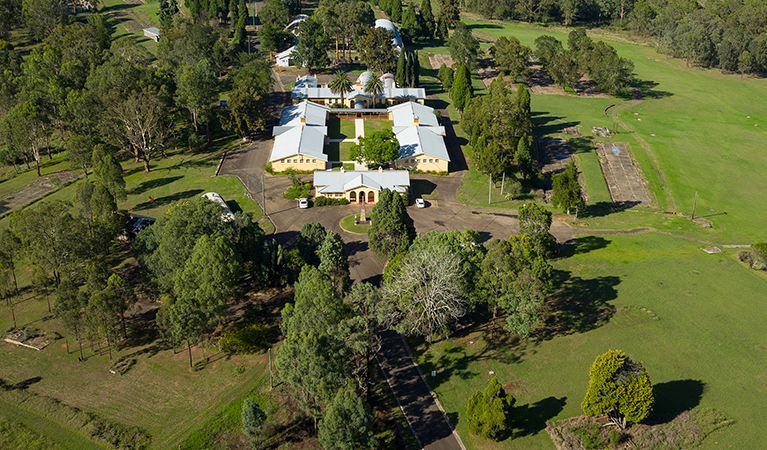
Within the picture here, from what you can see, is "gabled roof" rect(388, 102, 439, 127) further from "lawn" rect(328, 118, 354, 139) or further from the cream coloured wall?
the cream coloured wall

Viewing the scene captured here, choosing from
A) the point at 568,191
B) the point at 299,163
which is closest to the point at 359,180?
the point at 299,163

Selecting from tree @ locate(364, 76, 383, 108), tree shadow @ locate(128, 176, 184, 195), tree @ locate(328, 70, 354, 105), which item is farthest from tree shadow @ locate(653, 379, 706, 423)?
tree @ locate(328, 70, 354, 105)

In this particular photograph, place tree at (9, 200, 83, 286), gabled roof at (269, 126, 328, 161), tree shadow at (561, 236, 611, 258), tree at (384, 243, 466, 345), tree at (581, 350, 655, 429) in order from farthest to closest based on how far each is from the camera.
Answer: gabled roof at (269, 126, 328, 161) → tree shadow at (561, 236, 611, 258) → tree at (9, 200, 83, 286) → tree at (384, 243, 466, 345) → tree at (581, 350, 655, 429)

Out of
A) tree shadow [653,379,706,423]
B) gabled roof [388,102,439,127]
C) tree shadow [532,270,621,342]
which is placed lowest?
tree shadow [653,379,706,423]

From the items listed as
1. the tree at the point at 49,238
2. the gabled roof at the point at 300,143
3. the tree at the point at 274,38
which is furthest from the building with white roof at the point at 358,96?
the tree at the point at 49,238

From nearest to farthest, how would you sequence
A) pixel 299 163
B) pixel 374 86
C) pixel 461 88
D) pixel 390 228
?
pixel 390 228, pixel 299 163, pixel 374 86, pixel 461 88

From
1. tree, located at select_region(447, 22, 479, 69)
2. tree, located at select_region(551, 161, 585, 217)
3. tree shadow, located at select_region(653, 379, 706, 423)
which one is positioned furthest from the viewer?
tree, located at select_region(447, 22, 479, 69)

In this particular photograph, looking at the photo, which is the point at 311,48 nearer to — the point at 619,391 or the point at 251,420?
the point at 251,420
